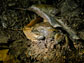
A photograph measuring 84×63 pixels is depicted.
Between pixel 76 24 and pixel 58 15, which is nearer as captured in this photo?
pixel 76 24

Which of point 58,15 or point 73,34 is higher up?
point 58,15

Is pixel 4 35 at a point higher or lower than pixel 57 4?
lower

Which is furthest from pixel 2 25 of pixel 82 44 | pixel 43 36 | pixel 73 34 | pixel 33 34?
pixel 82 44

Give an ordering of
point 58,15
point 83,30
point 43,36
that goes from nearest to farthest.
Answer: point 43,36
point 83,30
point 58,15

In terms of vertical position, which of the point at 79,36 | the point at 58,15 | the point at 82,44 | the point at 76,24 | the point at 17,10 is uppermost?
the point at 17,10

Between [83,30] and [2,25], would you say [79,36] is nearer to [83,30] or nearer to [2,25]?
[83,30]

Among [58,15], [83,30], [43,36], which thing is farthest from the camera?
[58,15]

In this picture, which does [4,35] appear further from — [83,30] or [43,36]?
[83,30]

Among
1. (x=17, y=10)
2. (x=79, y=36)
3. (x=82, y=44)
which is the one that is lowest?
(x=82, y=44)

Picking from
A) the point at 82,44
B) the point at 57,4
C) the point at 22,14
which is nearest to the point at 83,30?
the point at 82,44

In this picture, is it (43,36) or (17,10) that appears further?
(17,10)
